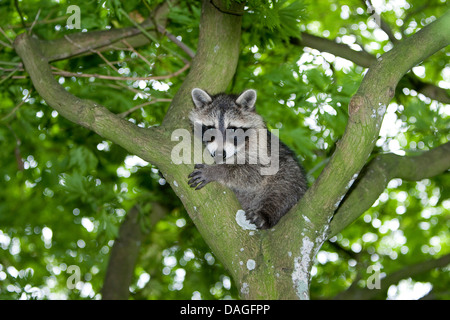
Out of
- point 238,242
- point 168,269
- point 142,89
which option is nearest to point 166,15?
point 142,89

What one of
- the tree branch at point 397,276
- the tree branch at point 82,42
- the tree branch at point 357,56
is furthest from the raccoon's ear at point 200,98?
the tree branch at point 397,276

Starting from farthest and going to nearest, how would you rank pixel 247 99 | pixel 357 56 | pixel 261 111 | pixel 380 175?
pixel 261 111 → pixel 357 56 → pixel 247 99 → pixel 380 175

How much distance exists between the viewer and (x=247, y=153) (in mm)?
4996

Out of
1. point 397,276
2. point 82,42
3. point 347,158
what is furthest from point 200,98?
point 397,276

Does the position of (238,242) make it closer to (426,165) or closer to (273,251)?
(273,251)

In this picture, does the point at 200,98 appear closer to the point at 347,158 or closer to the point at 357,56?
the point at 347,158

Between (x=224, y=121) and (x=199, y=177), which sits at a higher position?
(x=199, y=177)

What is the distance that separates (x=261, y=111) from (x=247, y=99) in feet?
4.99

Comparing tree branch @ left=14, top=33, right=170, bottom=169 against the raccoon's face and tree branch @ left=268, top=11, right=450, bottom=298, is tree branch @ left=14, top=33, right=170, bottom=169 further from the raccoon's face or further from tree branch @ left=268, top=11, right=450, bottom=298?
tree branch @ left=268, top=11, right=450, bottom=298

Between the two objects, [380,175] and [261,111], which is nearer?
[380,175]

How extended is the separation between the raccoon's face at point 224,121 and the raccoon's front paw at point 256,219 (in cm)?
86

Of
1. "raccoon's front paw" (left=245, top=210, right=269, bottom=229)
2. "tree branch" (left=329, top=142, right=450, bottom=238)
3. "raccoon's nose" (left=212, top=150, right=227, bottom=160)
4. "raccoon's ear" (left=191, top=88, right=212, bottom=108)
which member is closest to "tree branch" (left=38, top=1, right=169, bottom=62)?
"raccoon's ear" (left=191, top=88, right=212, bottom=108)

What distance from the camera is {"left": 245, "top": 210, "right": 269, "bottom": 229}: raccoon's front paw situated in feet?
12.8
